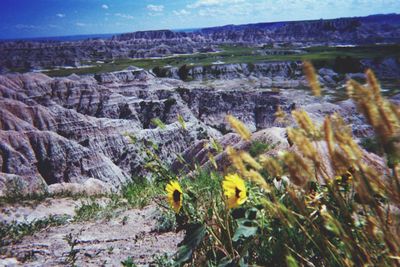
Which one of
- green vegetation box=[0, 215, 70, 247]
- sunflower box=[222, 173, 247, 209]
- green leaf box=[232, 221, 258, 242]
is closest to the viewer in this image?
sunflower box=[222, 173, 247, 209]

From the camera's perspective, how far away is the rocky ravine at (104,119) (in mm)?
35906

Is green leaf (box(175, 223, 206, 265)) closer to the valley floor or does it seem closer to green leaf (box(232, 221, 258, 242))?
green leaf (box(232, 221, 258, 242))

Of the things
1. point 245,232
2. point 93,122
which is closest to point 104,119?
point 93,122

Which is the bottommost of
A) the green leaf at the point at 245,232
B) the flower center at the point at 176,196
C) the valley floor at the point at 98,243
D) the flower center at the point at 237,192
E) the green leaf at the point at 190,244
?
the valley floor at the point at 98,243

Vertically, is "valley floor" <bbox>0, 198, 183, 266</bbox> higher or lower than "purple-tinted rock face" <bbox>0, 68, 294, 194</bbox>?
higher

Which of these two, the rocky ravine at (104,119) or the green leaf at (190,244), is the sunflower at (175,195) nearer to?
the green leaf at (190,244)

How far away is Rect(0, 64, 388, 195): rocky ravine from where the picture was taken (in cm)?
3591

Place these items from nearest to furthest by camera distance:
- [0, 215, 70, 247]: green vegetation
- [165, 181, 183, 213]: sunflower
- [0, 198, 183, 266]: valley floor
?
[165, 181, 183, 213]: sunflower < [0, 198, 183, 266]: valley floor < [0, 215, 70, 247]: green vegetation

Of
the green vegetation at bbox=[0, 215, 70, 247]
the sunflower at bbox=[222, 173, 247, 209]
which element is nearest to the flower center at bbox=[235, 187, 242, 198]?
the sunflower at bbox=[222, 173, 247, 209]

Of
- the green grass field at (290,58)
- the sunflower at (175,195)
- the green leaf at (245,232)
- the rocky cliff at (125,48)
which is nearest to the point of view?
the green leaf at (245,232)

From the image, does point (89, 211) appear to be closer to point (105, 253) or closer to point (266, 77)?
point (105, 253)

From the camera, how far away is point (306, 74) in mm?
968

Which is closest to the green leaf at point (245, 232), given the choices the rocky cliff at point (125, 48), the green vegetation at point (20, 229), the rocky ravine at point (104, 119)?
the green vegetation at point (20, 229)

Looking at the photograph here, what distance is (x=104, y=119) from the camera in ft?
150
